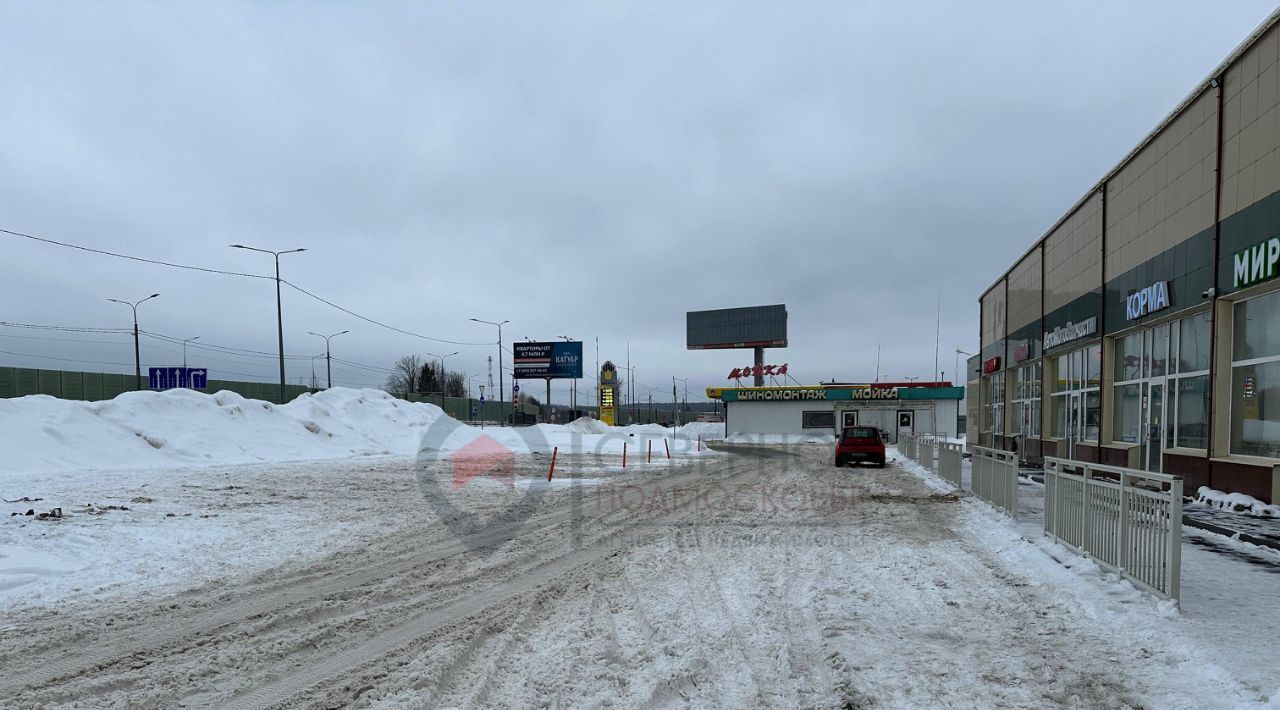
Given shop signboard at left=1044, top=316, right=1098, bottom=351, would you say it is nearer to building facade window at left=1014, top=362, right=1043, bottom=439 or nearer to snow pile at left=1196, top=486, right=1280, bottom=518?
building facade window at left=1014, top=362, right=1043, bottom=439

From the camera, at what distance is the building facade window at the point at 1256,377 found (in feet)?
39.8

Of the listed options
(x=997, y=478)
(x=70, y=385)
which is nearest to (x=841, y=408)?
(x=997, y=478)

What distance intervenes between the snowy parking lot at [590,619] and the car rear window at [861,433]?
16.0 metres

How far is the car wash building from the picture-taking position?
2211 inches

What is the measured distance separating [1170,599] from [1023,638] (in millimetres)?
1525

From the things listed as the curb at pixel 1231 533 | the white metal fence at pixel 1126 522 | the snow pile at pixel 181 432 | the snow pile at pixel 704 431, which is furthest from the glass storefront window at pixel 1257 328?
the snow pile at pixel 704 431

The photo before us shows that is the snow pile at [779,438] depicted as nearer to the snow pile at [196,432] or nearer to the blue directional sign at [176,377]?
the snow pile at [196,432]

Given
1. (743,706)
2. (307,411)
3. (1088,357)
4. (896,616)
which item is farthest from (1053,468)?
(307,411)

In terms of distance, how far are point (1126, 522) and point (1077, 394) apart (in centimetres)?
1840

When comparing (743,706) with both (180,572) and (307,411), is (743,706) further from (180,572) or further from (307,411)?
(307,411)

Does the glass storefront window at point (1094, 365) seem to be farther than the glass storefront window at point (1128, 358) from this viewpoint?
Yes

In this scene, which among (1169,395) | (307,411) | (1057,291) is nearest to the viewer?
(1169,395)

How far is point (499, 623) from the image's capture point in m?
6.15

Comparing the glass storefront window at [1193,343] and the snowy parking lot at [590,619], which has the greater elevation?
the glass storefront window at [1193,343]
